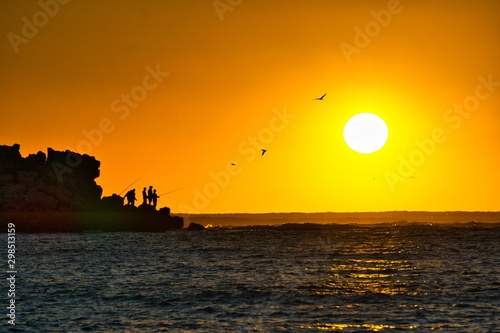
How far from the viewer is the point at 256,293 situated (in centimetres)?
5428

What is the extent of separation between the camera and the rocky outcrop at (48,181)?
17100 centimetres

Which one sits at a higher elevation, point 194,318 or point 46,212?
point 46,212

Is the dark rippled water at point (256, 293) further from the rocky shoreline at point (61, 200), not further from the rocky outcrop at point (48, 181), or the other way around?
the rocky outcrop at point (48, 181)

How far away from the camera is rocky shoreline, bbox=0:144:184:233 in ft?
560

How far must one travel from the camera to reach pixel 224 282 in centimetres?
6138

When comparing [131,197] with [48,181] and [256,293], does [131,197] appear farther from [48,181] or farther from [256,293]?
[256,293]

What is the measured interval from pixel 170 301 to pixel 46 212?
423ft

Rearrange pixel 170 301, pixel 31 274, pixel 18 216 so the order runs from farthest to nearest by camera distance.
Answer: pixel 18 216, pixel 31 274, pixel 170 301

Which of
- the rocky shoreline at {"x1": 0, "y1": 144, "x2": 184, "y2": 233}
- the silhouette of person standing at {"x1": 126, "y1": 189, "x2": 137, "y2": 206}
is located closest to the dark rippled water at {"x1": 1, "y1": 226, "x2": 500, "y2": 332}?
the rocky shoreline at {"x1": 0, "y1": 144, "x2": 184, "y2": 233}

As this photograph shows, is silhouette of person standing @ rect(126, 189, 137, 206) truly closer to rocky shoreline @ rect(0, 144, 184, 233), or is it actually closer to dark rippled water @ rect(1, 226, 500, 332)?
rocky shoreline @ rect(0, 144, 184, 233)

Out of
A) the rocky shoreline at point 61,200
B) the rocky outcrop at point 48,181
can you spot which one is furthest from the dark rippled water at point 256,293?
the rocky outcrop at point 48,181

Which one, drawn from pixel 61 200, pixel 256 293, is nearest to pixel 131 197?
pixel 61 200

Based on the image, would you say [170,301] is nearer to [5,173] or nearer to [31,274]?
[31,274]

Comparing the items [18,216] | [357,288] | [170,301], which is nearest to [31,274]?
[170,301]
